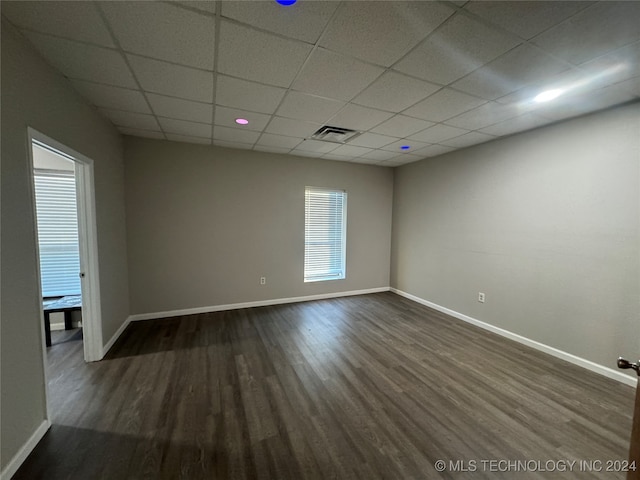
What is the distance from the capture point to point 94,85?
210 cm

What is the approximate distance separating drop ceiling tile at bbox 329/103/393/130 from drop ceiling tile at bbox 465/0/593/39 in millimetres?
1199

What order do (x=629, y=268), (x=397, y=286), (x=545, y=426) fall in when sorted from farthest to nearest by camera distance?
1. (x=397, y=286)
2. (x=629, y=268)
3. (x=545, y=426)

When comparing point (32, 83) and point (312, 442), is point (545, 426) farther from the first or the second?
point (32, 83)

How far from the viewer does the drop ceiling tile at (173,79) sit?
181 cm

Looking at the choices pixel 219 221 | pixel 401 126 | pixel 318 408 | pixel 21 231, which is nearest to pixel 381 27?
pixel 401 126

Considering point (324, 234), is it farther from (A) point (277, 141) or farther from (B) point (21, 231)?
(B) point (21, 231)

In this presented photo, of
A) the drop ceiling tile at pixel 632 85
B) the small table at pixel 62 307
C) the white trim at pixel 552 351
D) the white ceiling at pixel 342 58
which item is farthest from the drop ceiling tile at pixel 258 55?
the white trim at pixel 552 351

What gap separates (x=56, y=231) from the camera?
3.29 meters

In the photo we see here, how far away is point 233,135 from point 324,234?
2312mm

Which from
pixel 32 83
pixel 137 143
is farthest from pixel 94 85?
pixel 137 143

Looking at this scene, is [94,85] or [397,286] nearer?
[94,85]

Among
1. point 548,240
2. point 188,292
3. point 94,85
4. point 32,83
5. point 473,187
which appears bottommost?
point 188,292

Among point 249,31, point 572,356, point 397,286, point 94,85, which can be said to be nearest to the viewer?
point 249,31

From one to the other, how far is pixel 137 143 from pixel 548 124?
17.0 feet
